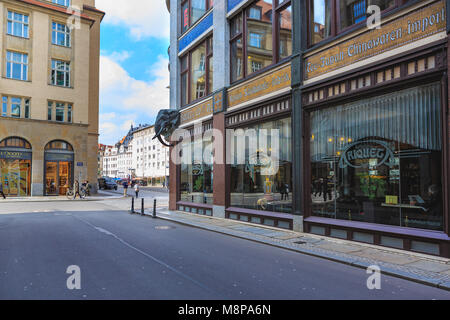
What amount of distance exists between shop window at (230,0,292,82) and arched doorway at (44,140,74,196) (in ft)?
78.6

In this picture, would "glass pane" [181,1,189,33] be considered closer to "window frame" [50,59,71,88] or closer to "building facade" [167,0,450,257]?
"building facade" [167,0,450,257]

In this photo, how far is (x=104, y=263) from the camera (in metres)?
6.64

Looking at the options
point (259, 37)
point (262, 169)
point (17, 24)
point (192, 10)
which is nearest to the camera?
point (262, 169)

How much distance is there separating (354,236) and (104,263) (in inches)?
250

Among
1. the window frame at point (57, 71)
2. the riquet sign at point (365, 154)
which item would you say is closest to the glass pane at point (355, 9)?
the riquet sign at point (365, 154)

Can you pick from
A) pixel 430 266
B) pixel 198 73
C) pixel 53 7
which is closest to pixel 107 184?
pixel 53 7

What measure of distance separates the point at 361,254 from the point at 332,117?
13.9 ft

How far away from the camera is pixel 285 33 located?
11695 millimetres

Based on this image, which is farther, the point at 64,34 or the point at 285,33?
the point at 64,34

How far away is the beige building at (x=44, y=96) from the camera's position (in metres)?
30.0

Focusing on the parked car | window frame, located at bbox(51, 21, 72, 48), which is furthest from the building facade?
the parked car

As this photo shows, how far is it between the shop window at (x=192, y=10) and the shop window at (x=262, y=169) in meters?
7.38

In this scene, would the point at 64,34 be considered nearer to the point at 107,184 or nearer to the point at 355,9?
the point at 107,184

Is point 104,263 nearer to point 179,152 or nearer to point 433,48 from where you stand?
point 433,48
